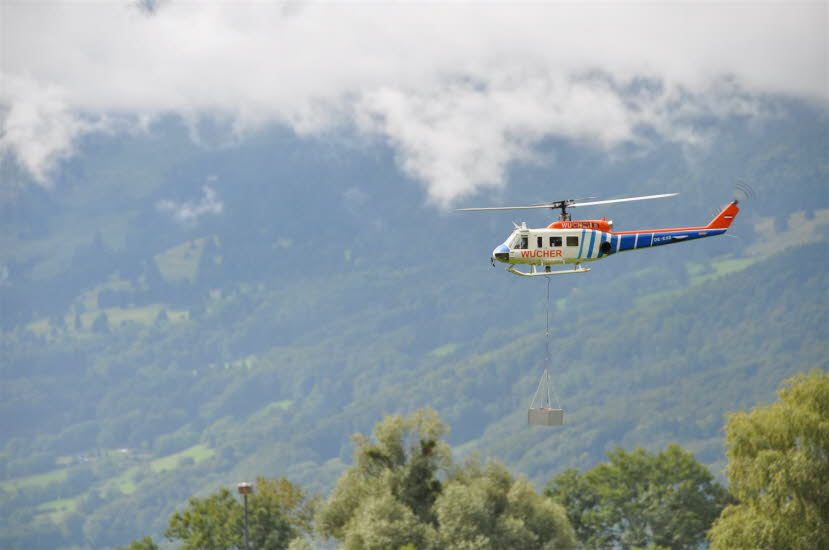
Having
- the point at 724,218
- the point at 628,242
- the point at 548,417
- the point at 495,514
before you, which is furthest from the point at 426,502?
the point at 724,218

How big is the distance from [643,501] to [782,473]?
7026cm

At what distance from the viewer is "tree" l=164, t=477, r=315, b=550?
115688 millimetres

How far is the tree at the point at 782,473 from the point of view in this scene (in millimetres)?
80188

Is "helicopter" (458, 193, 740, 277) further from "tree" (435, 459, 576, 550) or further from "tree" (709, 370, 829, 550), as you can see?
"tree" (435, 459, 576, 550)

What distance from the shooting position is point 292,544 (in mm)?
97250

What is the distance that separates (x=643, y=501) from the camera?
491 ft

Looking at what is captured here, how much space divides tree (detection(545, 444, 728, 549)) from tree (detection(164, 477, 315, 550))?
107ft

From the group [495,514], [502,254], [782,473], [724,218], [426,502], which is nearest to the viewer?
[502,254]

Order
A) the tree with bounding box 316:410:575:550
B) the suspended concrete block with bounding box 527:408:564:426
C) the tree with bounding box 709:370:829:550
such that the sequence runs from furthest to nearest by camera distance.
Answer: the tree with bounding box 316:410:575:550 < the tree with bounding box 709:370:829:550 < the suspended concrete block with bounding box 527:408:564:426

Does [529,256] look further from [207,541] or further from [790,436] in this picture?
[207,541]

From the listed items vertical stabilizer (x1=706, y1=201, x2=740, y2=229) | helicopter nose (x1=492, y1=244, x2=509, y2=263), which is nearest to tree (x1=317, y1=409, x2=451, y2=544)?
vertical stabilizer (x1=706, y1=201, x2=740, y2=229)

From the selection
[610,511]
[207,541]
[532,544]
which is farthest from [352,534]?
[610,511]

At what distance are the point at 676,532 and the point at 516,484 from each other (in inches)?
1903

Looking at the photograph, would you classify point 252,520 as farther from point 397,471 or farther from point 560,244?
point 560,244
